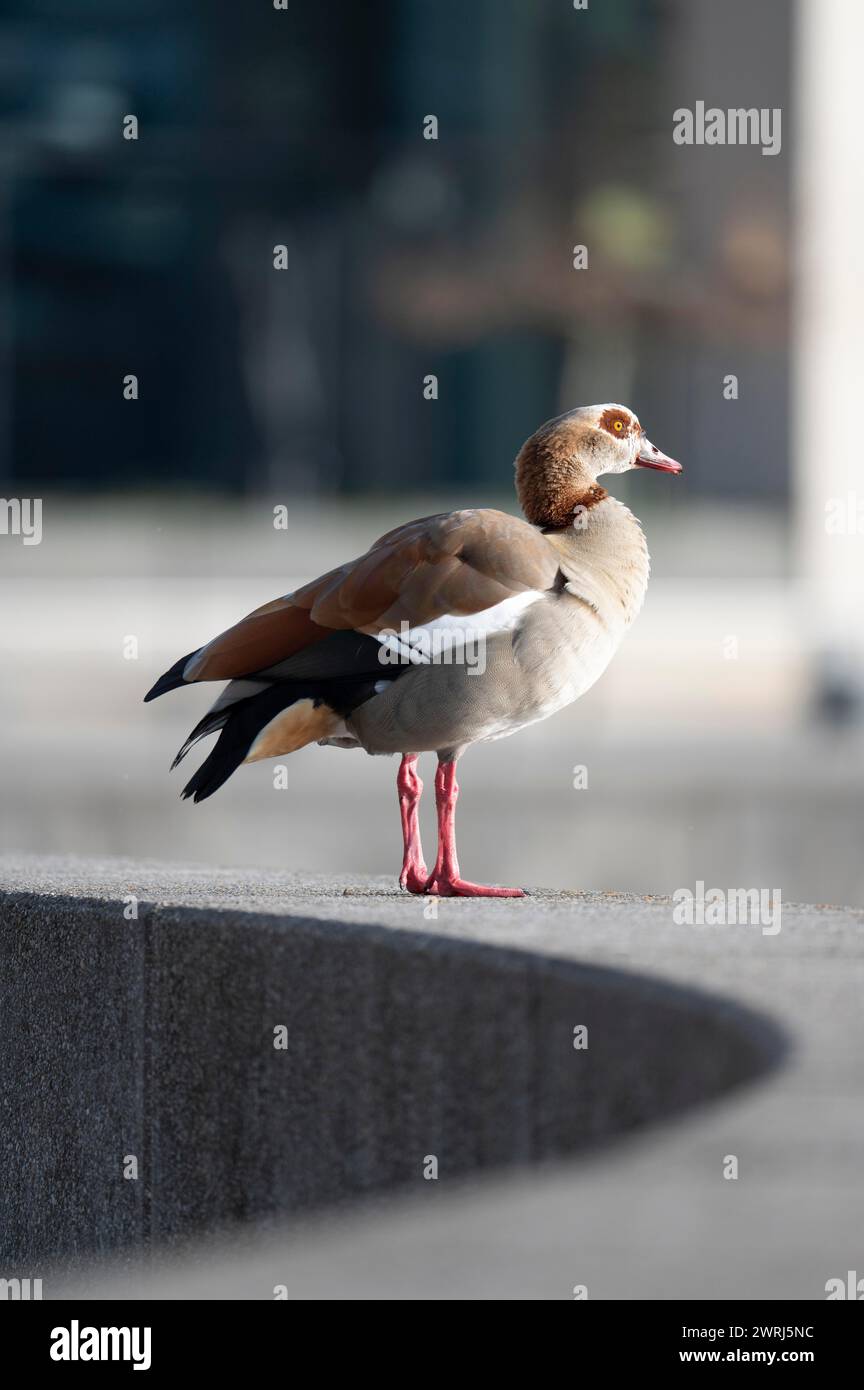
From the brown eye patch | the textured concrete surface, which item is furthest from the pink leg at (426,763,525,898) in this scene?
the brown eye patch

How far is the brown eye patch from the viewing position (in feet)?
19.8

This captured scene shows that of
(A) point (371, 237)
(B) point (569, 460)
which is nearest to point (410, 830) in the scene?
(B) point (569, 460)

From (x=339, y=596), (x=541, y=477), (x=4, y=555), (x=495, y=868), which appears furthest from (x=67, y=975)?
(x=4, y=555)

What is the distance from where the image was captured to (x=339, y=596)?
5531mm

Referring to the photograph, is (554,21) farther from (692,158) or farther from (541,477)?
(541,477)

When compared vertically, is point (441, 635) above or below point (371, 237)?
below

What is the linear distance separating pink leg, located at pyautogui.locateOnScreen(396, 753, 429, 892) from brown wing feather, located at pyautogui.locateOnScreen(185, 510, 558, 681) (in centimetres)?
49

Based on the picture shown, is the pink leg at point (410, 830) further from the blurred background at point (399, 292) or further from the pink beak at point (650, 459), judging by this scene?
the blurred background at point (399, 292)

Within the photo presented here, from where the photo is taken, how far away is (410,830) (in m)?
5.82

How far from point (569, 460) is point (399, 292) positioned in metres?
21.7

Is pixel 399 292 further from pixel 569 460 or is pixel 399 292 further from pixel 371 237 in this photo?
pixel 569 460

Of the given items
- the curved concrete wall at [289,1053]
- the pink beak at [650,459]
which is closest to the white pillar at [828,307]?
the pink beak at [650,459]

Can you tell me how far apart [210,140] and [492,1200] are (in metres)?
25.1

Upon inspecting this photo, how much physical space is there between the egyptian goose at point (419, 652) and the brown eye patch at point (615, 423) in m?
0.49
